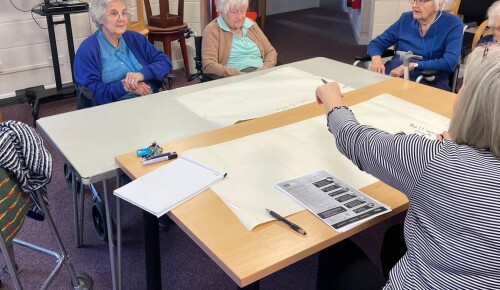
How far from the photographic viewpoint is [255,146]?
1.62 meters

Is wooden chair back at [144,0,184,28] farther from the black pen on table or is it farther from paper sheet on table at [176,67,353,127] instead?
the black pen on table

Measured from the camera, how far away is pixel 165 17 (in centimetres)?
439

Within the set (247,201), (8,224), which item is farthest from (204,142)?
(8,224)

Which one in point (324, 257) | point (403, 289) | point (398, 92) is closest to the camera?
point (403, 289)

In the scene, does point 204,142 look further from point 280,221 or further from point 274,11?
point 274,11

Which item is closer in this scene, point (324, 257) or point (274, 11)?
point (324, 257)

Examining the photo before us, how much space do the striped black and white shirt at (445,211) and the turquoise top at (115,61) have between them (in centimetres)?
169

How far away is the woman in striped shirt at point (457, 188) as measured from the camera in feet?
3.14

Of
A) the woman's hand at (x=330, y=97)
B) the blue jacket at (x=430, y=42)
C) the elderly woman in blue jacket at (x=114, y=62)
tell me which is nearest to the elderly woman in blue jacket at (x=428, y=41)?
the blue jacket at (x=430, y=42)

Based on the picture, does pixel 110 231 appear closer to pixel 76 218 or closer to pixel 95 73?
pixel 76 218

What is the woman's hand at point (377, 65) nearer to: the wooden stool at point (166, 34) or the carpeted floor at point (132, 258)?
the carpeted floor at point (132, 258)

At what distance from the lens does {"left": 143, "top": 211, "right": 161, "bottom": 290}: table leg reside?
4.92ft

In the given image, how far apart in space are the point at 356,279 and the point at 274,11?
23.3 feet

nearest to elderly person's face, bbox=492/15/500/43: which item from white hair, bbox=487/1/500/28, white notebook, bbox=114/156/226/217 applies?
white hair, bbox=487/1/500/28
